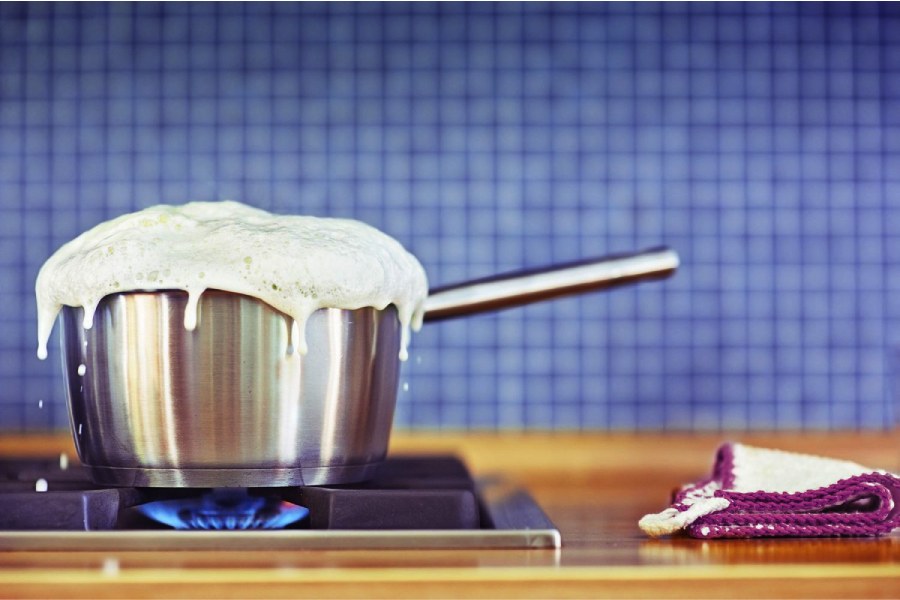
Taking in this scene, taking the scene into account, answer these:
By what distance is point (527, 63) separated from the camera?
121cm

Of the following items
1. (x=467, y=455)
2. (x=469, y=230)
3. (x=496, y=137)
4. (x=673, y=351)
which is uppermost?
(x=496, y=137)

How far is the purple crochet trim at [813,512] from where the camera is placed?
562 mm

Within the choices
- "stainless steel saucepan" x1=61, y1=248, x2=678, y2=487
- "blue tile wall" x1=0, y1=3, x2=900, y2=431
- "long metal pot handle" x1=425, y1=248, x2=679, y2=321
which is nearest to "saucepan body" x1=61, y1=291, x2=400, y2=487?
"stainless steel saucepan" x1=61, y1=248, x2=678, y2=487

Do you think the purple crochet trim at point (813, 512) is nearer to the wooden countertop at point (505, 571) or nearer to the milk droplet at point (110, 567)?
the wooden countertop at point (505, 571)

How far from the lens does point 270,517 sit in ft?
2.14

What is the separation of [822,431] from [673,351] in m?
0.20

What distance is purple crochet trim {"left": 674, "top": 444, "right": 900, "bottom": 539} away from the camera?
1.85 ft

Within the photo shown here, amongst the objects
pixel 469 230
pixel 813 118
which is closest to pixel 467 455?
pixel 469 230

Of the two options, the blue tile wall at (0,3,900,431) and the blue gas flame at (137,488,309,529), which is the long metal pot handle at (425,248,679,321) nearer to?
the blue gas flame at (137,488,309,529)

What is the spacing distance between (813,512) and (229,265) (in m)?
0.36

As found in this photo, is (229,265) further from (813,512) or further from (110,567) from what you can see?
(813,512)

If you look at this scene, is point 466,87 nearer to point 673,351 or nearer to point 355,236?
point 673,351

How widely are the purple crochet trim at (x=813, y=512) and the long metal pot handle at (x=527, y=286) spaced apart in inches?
8.1

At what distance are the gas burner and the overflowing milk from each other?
0.09 metres
